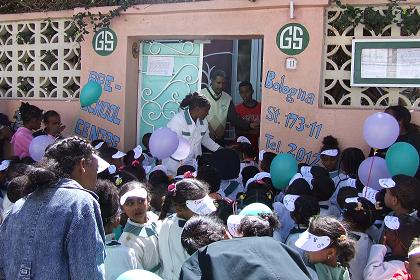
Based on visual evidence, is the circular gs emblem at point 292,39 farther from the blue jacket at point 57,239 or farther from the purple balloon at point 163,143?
the blue jacket at point 57,239

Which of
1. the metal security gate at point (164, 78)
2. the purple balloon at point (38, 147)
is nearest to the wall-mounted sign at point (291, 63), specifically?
the metal security gate at point (164, 78)

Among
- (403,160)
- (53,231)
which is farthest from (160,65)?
(53,231)

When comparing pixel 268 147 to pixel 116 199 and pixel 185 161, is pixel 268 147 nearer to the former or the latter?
pixel 185 161

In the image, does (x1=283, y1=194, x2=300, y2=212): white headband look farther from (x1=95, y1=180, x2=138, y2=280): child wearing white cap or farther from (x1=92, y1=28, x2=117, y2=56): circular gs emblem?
(x1=92, y1=28, x2=117, y2=56): circular gs emblem

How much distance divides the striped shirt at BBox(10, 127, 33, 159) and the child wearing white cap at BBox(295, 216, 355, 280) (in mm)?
3947

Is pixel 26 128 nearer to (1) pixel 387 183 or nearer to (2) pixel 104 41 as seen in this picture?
(2) pixel 104 41

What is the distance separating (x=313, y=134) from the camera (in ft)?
18.2

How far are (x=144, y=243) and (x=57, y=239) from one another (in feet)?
3.35

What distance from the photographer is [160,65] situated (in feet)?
21.3

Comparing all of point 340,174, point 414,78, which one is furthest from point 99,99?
point 414,78

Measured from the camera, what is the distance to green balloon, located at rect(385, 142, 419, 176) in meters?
4.39

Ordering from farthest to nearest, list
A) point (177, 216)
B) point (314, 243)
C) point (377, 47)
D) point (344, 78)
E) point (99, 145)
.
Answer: point (99, 145), point (344, 78), point (377, 47), point (177, 216), point (314, 243)

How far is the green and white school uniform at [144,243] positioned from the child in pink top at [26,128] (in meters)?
3.08

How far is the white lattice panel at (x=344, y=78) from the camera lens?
5.31 metres
